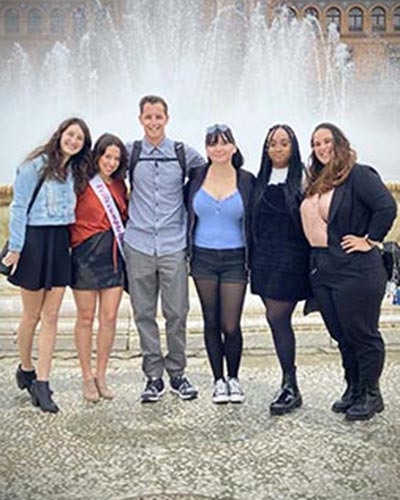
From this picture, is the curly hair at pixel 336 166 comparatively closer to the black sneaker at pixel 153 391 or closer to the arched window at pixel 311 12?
the black sneaker at pixel 153 391

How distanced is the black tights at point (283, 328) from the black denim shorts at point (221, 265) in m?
0.23

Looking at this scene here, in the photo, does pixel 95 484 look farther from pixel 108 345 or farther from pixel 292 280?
pixel 292 280

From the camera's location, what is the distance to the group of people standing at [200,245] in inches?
149

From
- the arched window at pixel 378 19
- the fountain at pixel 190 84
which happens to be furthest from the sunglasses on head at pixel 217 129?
the arched window at pixel 378 19

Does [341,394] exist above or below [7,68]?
below

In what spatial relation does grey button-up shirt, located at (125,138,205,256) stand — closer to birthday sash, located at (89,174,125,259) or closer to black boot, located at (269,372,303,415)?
birthday sash, located at (89,174,125,259)

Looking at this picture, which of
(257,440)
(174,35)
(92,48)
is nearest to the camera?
(257,440)

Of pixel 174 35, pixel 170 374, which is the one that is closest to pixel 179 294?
pixel 170 374

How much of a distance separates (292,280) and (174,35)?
80.6ft

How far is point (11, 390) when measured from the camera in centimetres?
444

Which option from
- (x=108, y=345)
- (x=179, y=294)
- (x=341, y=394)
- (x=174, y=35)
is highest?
(x=174, y=35)

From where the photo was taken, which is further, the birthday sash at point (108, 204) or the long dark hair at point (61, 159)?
the birthday sash at point (108, 204)

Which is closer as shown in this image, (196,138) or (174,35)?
(196,138)

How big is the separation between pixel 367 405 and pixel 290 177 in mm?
1416
